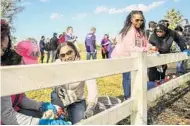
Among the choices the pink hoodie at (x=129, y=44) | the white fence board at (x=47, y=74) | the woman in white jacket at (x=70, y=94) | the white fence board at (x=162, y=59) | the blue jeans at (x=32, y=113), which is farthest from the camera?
the pink hoodie at (x=129, y=44)

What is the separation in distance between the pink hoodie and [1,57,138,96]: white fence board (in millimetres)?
2032

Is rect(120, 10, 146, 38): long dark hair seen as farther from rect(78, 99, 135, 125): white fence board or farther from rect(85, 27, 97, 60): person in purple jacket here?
rect(85, 27, 97, 60): person in purple jacket

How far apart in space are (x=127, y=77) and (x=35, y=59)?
83.9 inches

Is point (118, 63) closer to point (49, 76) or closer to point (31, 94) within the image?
point (49, 76)

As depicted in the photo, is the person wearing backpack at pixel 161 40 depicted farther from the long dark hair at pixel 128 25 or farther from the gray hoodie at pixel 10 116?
the gray hoodie at pixel 10 116

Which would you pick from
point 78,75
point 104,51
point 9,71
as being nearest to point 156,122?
point 78,75

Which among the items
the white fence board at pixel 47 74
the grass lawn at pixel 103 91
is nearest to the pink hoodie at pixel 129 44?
the white fence board at pixel 47 74

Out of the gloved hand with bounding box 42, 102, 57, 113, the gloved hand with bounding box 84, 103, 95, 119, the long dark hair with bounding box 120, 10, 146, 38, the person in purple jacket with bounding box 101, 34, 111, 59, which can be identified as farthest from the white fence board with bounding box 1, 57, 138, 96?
the person in purple jacket with bounding box 101, 34, 111, 59

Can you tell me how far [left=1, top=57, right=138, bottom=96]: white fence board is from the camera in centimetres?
248

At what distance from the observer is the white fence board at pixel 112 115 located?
3.59 metres

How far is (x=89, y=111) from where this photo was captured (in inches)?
153

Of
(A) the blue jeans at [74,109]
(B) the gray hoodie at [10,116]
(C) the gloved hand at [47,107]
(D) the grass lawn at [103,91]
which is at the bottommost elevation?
(D) the grass lawn at [103,91]

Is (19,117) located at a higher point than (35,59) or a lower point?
lower

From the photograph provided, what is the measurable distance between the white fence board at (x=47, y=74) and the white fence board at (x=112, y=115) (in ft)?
1.16
